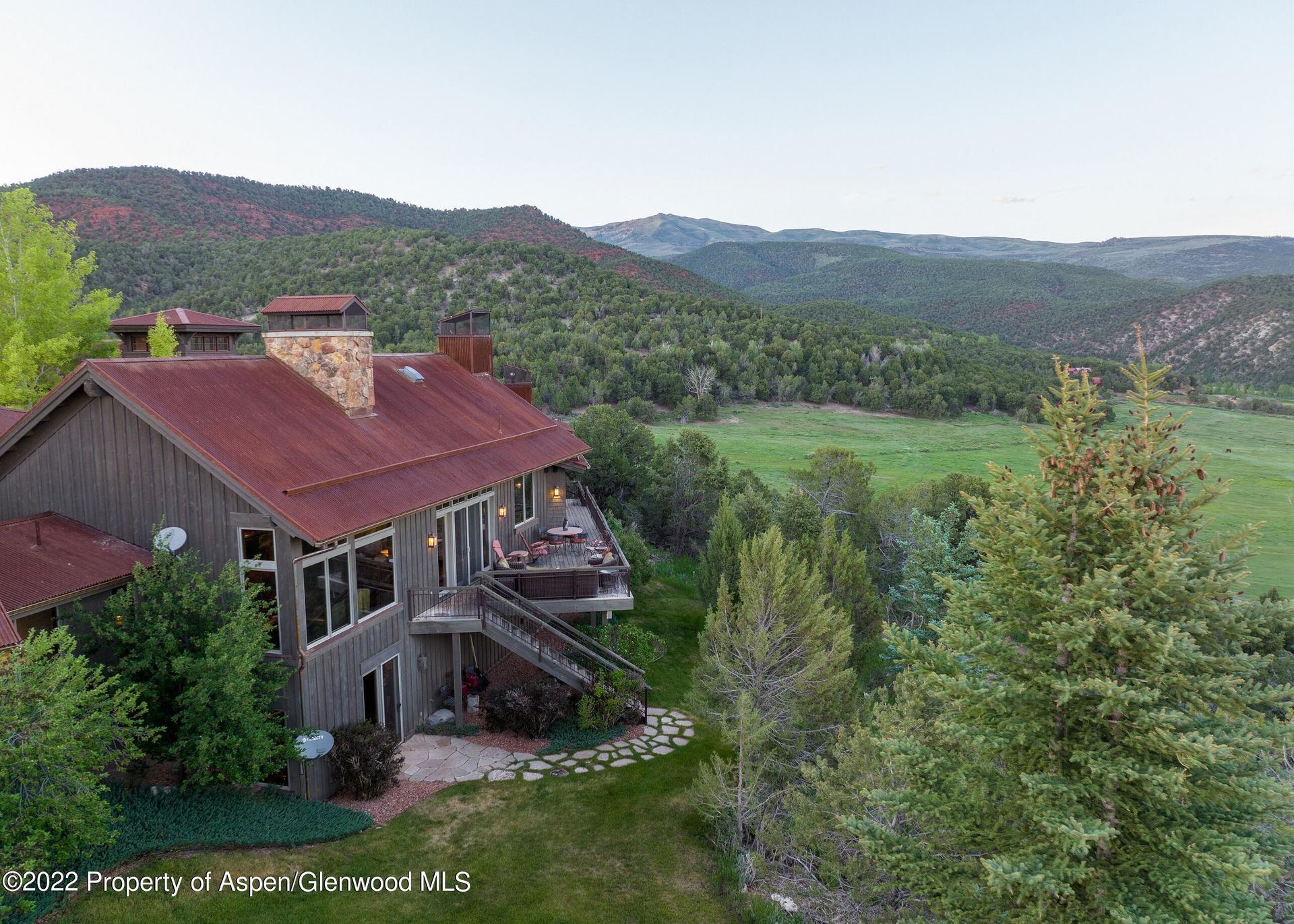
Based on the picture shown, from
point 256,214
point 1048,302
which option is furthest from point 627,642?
point 1048,302

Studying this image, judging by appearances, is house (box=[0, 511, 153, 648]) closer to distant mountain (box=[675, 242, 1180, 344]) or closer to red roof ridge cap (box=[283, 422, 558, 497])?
red roof ridge cap (box=[283, 422, 558, 497])

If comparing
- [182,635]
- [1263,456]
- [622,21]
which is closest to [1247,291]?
[1263,456]

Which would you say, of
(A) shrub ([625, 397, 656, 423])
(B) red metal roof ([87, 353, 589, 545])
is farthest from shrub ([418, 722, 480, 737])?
(A) shrub ([625, 397, 656, 423])

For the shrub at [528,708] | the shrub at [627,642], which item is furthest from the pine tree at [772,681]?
the shrub at [627,642]

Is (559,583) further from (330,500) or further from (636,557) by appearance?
(636,557)

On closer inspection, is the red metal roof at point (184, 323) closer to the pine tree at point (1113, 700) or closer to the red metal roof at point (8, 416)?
the red metal roof at point (8, 416)
